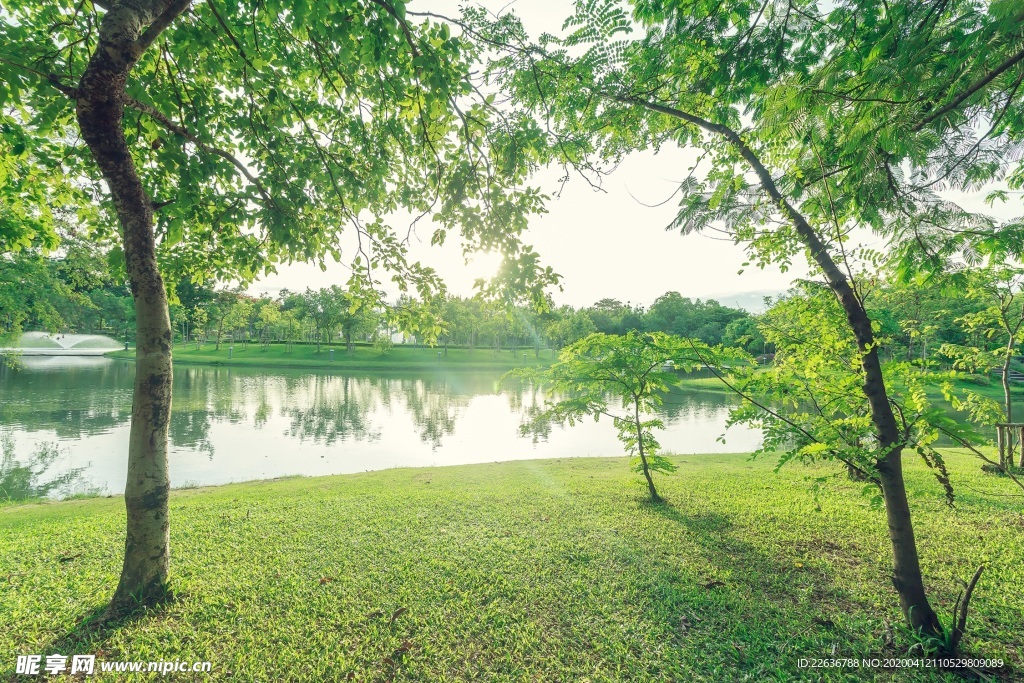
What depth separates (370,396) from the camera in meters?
26.8

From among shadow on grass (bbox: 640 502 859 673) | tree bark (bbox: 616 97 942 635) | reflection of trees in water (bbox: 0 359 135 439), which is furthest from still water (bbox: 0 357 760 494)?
tree bark (bbox: 616 97 942 635)

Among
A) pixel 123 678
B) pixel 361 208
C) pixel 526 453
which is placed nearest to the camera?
pixel 123 678

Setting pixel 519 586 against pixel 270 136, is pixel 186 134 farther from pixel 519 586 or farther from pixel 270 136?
pixel 519 586

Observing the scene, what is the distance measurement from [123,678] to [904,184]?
6.53 m

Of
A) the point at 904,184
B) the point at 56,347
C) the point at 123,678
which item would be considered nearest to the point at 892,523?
the point at 904,184

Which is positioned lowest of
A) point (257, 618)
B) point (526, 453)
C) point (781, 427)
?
point (526, 453)

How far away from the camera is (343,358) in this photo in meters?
54.1

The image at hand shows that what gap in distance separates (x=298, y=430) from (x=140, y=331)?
49.2ft

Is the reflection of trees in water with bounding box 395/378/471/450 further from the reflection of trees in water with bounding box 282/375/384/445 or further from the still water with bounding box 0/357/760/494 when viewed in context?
the reflection of trees in water with bounding box 282/375/384/445

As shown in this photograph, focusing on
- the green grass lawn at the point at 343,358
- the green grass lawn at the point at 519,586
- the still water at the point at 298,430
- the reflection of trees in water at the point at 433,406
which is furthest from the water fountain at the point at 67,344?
the green grass lawn at the point at 519,586

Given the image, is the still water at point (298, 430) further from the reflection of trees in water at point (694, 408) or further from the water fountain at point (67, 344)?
the water fountain at point (67, 344)

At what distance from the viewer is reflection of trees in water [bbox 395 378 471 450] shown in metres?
17.5

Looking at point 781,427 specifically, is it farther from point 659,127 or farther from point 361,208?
point 361,208

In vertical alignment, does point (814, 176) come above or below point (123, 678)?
above
